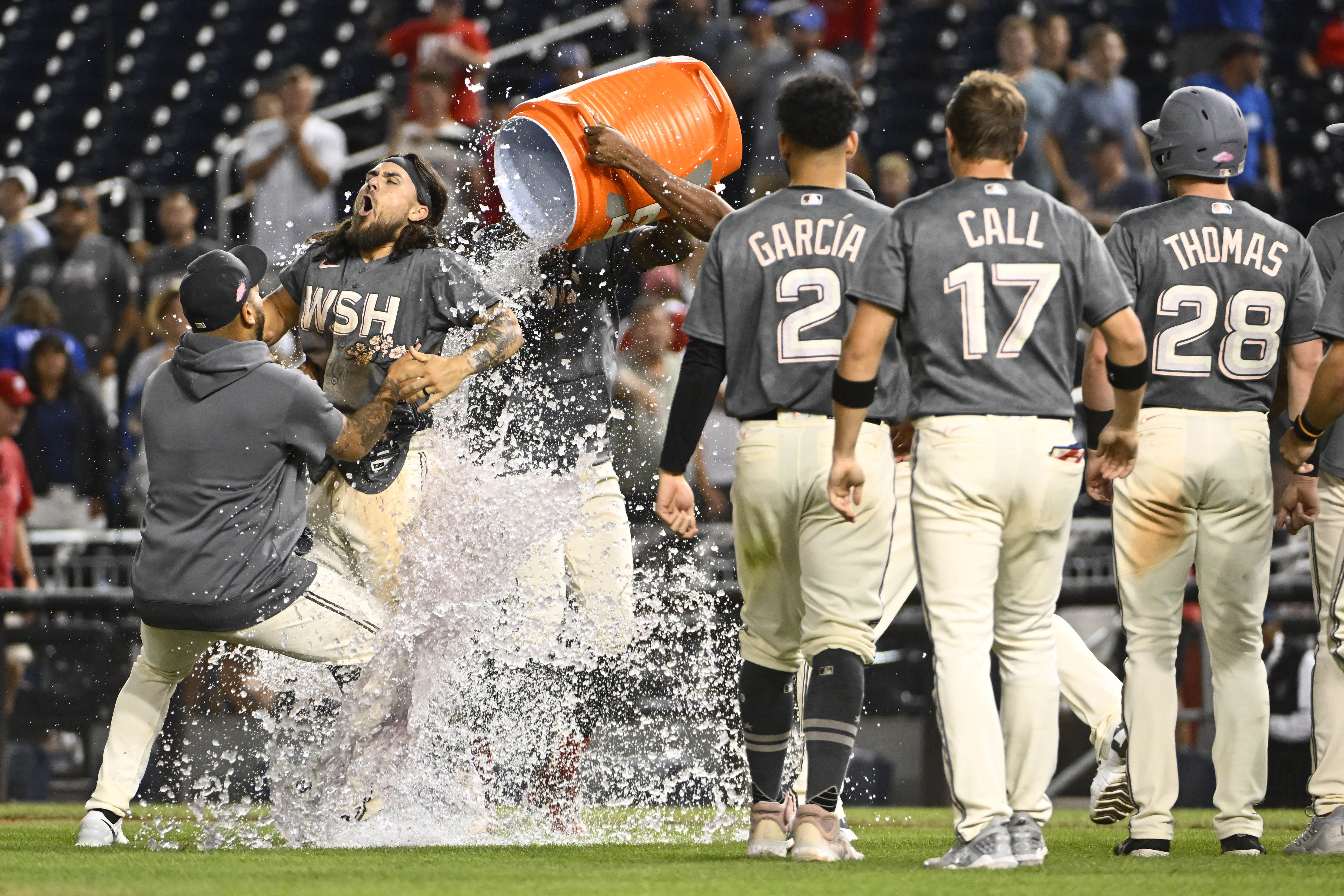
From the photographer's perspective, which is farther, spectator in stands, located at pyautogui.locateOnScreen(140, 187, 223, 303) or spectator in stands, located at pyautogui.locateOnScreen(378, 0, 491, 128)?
spectator in stands, located at pyautogui.locateOnScreen(378, 0, 491, 128)

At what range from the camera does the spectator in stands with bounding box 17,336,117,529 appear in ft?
34.3

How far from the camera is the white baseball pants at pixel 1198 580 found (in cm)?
517

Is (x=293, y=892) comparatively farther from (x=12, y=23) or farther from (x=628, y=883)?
(x=12, y=23)

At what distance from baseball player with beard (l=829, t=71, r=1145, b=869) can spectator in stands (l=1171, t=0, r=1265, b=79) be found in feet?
24.9

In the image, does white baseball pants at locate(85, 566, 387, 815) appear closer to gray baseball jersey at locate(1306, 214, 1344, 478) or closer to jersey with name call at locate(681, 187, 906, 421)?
jersey with name call at locate(681, 187, 906, 421)

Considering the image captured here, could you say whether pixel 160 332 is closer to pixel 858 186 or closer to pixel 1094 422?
pixel 858 186

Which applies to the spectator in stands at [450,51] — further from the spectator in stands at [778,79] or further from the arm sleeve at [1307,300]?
the arm sleeve at [1307,300]

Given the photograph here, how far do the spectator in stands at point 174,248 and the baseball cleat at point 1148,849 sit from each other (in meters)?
7.70

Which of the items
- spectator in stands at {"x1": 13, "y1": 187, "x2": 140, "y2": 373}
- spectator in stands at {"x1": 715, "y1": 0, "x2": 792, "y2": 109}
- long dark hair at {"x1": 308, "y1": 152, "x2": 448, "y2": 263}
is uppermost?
spectator in stands at {"x1": 715, "y1": 0, "x2": 792, "y2": 109}

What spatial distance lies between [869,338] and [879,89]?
422 inches

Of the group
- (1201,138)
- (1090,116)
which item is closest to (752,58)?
(1090,116)

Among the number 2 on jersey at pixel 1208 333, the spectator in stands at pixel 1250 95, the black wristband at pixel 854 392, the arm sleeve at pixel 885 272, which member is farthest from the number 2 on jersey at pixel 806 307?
the spectator in stands at pixel 1250 95

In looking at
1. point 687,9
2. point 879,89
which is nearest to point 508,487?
point 687,9

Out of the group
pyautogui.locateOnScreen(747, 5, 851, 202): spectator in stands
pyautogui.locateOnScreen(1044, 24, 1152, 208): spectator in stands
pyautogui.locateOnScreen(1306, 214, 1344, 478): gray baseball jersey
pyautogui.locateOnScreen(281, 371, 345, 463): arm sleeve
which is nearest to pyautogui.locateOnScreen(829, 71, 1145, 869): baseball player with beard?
pyautogui.locateOnScreen(1306, 214, 1344, 478): gray baseball jersey
